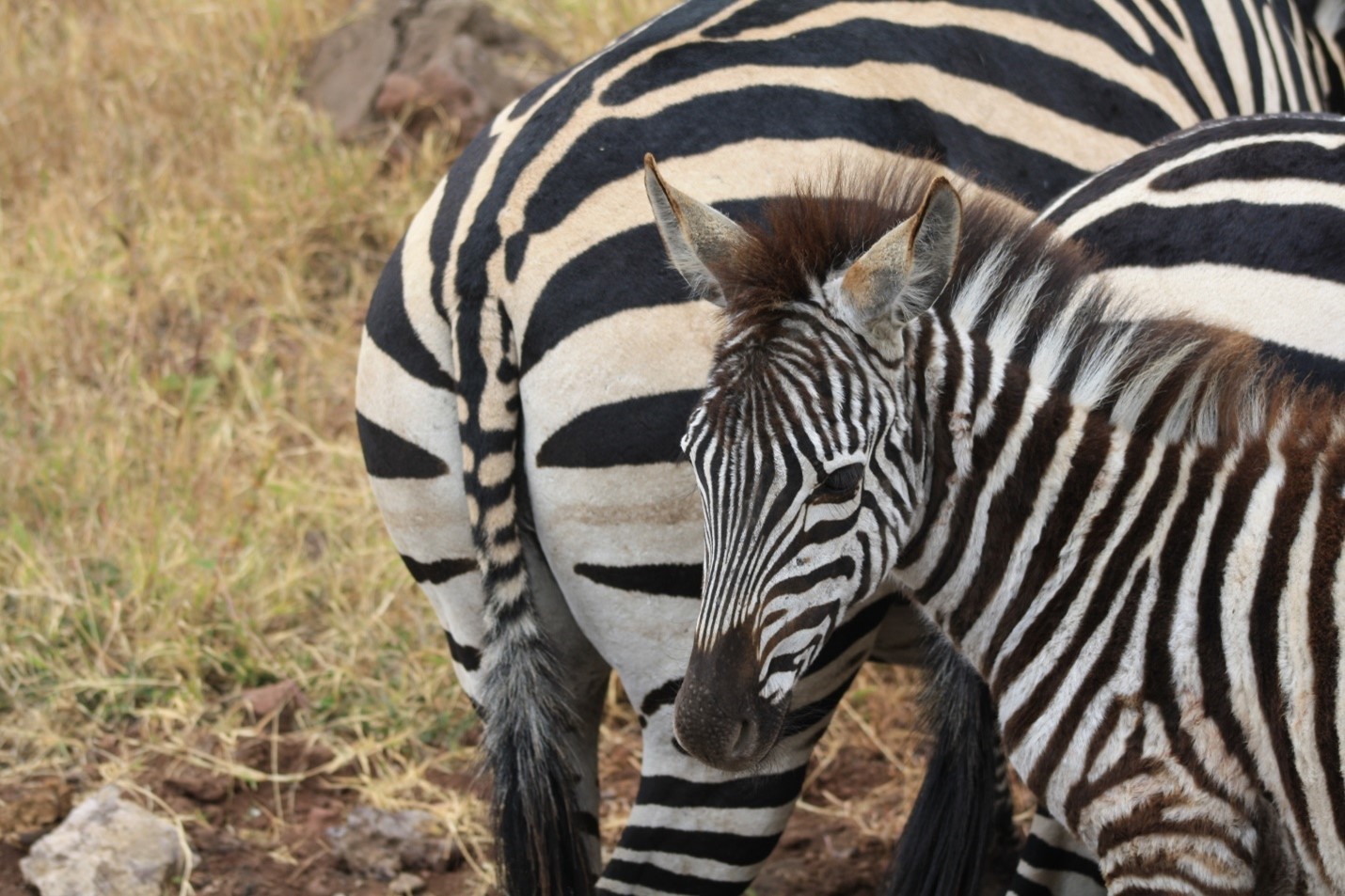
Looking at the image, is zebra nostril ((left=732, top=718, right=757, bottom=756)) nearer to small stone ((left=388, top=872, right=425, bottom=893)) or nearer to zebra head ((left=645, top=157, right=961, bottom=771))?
zebra head ((left=645, top=157, right=961, bottom=771))

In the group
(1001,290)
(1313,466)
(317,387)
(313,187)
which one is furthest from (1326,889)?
(313,187)

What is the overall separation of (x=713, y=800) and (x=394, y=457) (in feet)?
3.45

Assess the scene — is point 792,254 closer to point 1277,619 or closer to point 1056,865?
point 1277,619

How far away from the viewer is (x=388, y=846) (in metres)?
4.63

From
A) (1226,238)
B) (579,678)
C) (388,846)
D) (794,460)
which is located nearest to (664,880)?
(579,678)

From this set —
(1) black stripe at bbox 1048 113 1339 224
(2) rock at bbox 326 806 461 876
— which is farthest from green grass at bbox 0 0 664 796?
(1) black stripe at bbox 1048 113 1339 224

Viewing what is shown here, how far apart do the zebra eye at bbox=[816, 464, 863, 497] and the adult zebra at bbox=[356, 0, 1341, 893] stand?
23.3 inches

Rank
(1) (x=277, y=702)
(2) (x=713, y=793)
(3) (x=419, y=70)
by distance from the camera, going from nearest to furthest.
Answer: (2) (x=713, y=793) → (1) (x=277, y=702) → (3) (x=419, y=70)

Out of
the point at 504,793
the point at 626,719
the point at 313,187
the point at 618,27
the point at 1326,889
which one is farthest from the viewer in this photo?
the point at 618,27

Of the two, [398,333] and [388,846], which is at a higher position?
[398,333]

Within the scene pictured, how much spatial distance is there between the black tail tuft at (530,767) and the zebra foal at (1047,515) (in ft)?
2.36

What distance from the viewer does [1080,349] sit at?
2.62 m

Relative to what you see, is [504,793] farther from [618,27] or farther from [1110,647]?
A: [618,27]

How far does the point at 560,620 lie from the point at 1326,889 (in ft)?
5.55
